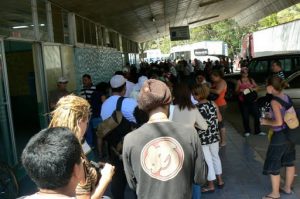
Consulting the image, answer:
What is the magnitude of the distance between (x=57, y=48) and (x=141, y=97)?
7.11 metres

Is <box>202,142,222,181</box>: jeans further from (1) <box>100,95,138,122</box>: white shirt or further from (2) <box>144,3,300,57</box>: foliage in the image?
(2) <box>144,3,300,57</box>: foliage

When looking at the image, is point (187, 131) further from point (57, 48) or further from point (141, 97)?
point (57, 48)

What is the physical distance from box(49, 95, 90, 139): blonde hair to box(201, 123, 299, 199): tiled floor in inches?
147

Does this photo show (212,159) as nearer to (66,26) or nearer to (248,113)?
(248,113)

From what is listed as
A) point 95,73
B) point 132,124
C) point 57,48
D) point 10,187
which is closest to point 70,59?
point 57,48

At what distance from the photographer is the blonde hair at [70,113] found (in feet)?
8.69

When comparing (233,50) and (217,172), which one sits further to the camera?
(233,50)

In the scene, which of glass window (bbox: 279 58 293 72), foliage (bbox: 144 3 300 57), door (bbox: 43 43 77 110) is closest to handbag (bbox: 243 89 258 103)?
door (bbox: 43 43 77 110)

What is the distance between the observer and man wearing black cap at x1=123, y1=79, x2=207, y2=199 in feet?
9.26

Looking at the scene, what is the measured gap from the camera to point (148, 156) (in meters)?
2.85

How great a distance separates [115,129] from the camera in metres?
4.64

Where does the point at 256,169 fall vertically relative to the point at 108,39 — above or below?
below

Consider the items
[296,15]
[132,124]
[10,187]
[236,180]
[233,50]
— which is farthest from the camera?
[233,50]

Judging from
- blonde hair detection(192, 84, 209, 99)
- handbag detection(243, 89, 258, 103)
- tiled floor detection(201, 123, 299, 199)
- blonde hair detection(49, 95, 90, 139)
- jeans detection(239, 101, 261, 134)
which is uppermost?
blonde hair detection(49, 95, 90, 139)
